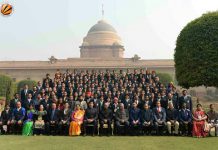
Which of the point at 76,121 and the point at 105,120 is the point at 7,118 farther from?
the point at 105,120

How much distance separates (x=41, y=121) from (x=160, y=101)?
4.65 meters

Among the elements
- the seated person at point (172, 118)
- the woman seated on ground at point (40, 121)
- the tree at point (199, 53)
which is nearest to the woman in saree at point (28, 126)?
the woman seated on ground at point (40, 121)

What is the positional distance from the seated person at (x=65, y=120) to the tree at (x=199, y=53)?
11.2 m

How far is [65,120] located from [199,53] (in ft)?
39.8

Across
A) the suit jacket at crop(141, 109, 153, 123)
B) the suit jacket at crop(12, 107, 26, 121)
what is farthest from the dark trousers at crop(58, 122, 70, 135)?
the suit jacket at crop(141, 109, 153, 123)

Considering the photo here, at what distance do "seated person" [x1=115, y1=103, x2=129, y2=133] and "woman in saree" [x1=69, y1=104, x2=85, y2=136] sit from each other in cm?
125

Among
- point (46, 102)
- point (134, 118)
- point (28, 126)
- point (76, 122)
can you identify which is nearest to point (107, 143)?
point (76, 122)

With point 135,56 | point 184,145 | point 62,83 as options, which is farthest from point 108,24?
point 184,145

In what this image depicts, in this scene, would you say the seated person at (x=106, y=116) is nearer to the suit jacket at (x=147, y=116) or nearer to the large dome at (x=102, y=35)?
the suit jacket at (x=147, y=116)

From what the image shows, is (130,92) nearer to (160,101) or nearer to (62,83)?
(160,101)

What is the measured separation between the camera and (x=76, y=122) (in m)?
12.8

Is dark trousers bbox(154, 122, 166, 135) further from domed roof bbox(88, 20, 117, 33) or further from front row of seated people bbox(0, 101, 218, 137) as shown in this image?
domed roof bbox(88, 20, 117, 33)

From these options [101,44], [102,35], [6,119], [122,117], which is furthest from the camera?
[102,35]

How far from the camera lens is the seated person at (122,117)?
42.6 feet
